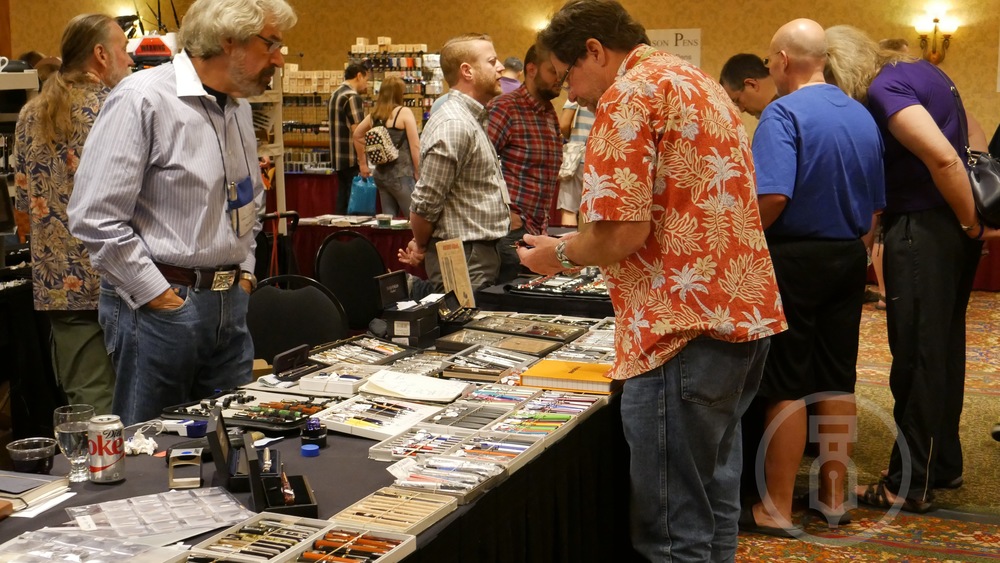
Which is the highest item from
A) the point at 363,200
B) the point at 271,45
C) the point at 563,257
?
the point at 271,45

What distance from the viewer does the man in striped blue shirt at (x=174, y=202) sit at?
2.55 meters

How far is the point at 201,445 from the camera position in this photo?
2.08 metres

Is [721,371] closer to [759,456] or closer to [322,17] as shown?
[759,456]

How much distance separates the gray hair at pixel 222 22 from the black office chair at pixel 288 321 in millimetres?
1202

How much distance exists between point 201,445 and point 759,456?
2.21 meters

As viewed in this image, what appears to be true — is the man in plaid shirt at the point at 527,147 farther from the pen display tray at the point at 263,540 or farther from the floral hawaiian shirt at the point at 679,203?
the pen display tray at the point at 263,540

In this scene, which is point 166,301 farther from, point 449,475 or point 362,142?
point 362,142

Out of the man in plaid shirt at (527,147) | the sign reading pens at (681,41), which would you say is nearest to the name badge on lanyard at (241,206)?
the man in plaid shirt at (527,147)

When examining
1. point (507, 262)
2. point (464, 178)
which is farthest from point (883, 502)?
point (464, 178)

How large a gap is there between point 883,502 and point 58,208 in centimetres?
331

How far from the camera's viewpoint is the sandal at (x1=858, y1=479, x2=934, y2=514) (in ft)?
12.2

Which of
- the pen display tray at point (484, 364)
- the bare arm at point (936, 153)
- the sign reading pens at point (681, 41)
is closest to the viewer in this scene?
the pen display tray at point (484, 364)

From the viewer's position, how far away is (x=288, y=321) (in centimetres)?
367

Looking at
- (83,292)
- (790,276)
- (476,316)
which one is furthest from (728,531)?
(83,292)
